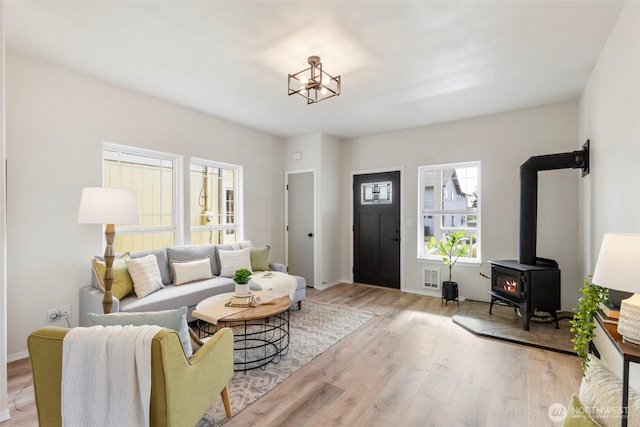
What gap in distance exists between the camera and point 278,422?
1.88m

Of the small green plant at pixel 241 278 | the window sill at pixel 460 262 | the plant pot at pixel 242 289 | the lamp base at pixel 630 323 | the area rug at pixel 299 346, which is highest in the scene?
the lamp base at pixel 630 323

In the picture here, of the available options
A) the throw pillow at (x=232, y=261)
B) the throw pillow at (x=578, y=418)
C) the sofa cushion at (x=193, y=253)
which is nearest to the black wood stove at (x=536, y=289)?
the throw pillow at (x=578, y=418)

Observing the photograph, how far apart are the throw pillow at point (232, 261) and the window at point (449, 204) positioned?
2.79 metres

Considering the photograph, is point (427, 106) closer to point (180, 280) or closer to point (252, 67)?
point (252, 67)

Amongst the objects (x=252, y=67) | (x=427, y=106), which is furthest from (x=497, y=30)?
(x=252, y=67)

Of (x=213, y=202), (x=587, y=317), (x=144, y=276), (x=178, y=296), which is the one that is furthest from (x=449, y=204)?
(x=144, y=276)

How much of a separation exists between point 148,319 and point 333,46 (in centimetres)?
241

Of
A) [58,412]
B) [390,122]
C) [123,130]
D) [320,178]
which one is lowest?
[58,412]

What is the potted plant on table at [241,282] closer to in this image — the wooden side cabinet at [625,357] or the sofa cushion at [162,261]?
the sofa cushion at [162,261]

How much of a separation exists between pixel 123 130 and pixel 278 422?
3.36 m

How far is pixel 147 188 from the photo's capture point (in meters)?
3.73

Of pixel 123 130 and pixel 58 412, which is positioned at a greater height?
pixel 123 130

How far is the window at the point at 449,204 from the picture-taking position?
4.46 meters

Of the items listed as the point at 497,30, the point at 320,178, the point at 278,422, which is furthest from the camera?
the point at 320,178
